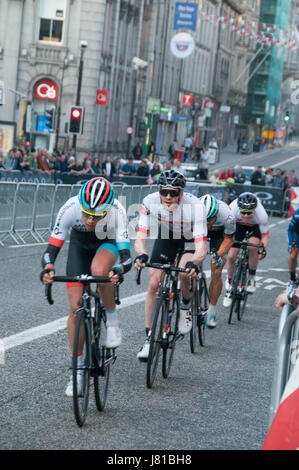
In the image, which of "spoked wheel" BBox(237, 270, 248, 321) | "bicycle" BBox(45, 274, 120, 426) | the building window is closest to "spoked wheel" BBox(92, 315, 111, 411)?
"bicycle" BBox(45, 274, 120, 426)

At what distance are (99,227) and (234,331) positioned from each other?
495 centimetres

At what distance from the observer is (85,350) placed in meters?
6.89

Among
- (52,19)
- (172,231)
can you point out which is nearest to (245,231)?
(172,231)

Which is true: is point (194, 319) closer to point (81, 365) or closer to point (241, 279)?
point (241, 279)

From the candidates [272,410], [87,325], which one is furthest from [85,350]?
[272,410]

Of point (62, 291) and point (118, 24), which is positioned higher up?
point (118, 24)

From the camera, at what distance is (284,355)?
4.85m

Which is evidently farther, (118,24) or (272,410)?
(118,24)

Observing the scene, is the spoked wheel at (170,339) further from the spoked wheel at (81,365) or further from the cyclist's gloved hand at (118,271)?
A: the spoked wheel at (81,365)

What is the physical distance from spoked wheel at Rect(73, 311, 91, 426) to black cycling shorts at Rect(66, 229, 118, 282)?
29.1 inches

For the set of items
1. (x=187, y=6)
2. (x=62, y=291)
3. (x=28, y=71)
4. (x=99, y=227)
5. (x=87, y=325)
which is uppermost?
(x=187, y=6)

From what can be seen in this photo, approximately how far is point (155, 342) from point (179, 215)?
50.2 inches

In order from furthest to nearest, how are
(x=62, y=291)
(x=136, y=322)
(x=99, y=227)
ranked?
(x=62, y=291) < (x=136, y=322) < (x=99, y=227)
